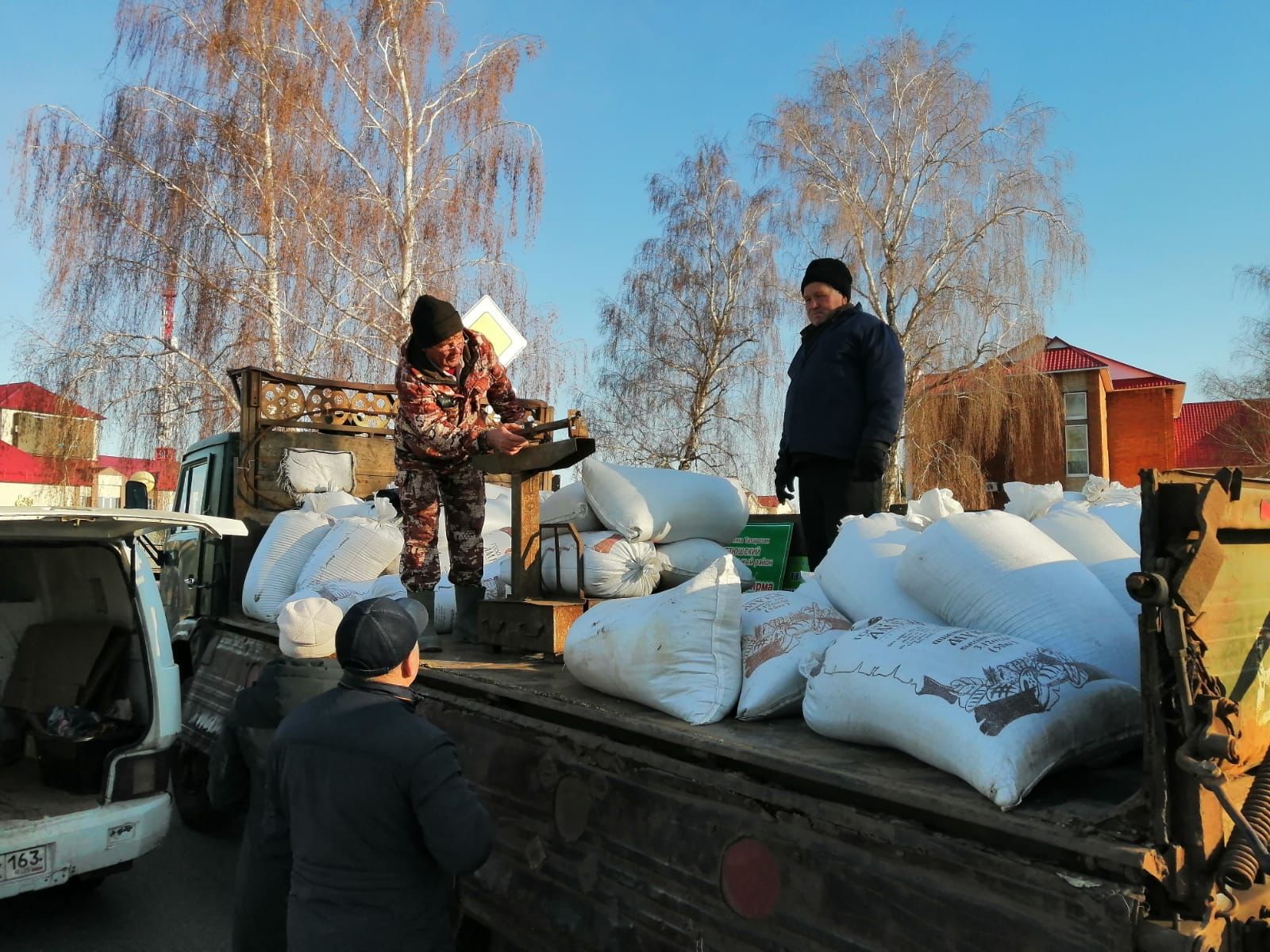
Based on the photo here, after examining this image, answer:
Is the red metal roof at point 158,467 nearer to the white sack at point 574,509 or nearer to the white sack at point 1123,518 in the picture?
Result: the white sack at point 574,509

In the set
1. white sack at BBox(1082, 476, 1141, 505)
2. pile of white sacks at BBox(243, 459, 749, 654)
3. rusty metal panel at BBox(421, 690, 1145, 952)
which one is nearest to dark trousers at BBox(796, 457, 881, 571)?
pile of white sacks at BBox(243, 459, 749, 654)

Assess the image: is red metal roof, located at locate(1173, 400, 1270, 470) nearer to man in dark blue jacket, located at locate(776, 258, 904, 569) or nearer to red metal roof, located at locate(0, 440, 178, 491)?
red metal roof, located at locate(0, 440, 178, 491)

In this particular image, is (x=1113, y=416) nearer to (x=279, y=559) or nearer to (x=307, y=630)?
(x=279, y=559)

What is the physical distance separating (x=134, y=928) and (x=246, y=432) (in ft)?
9.50

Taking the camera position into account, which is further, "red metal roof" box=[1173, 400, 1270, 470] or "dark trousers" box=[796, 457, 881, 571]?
"red metal roof" box=[1173, 400, 1270, 470]

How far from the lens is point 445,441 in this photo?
3.43 meters

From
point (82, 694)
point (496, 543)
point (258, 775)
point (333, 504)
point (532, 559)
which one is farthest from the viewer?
point (333, 504)

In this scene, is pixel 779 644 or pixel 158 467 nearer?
pixel 779 644

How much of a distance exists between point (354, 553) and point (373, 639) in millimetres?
2598

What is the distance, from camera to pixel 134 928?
3383 millimetres

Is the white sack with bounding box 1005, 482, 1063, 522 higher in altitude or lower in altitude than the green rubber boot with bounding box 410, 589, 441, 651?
higher

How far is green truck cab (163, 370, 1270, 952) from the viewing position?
1257mm

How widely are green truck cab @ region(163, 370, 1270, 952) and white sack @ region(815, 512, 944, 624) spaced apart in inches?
17.8

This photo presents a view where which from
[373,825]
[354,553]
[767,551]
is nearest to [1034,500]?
[373,825]
